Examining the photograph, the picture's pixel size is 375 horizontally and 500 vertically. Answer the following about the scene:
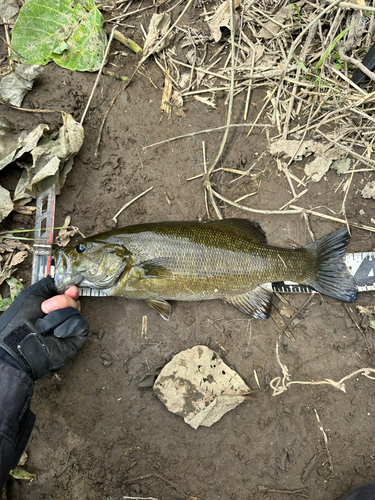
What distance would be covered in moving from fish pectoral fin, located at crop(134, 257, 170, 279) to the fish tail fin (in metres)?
1.63

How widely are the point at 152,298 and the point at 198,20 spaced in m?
3.38

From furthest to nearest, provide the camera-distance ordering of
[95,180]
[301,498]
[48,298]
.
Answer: [95,180] < [301,498] < [48,298]

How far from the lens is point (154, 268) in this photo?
11.9 ft

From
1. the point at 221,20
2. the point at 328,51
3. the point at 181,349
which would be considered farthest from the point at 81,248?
the point at 328,51

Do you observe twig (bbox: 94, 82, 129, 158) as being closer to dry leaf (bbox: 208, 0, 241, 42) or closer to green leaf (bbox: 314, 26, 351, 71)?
dry leaf (bbox: 208, 0, 241, 42)

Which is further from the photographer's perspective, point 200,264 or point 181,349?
point 181,349

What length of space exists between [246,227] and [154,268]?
117 centimetres

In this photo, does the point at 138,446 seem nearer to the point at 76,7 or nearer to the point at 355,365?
the point at 355,365

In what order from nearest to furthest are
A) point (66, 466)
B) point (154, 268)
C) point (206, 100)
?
point (154, 268)
point (66, 466)
point (206, 100)

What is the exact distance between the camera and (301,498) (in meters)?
3.79

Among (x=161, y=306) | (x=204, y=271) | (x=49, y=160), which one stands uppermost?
(x=49, y=160)

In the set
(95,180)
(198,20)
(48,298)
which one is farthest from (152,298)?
(198,20)

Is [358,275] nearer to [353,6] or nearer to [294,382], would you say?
[294,382]

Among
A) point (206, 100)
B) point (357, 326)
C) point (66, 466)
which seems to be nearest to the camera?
point (66, 466)
